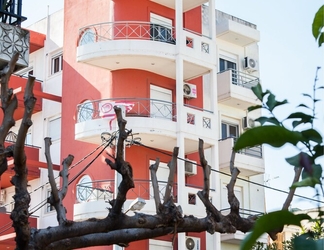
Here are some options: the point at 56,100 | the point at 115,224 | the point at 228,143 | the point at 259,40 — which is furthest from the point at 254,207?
the point at 115,224

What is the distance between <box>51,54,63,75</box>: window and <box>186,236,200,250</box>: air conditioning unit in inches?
281

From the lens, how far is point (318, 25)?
2762 millimetres

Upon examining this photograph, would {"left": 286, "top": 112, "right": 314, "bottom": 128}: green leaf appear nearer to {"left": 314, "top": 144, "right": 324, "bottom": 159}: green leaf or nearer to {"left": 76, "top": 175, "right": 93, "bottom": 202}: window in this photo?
{"left": 314, "top": 144, "right": 324, "bottom": 159}: green leaf

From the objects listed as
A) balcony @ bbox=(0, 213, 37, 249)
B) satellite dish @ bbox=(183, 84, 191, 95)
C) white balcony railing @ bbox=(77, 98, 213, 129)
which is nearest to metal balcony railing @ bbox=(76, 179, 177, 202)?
white balcony railing @ bbox=(77, 98, 213, 129)

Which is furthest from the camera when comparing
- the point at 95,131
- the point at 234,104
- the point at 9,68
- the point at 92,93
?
the point at 234,104

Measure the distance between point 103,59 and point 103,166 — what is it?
10.1ft

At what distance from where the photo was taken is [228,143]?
26.7m

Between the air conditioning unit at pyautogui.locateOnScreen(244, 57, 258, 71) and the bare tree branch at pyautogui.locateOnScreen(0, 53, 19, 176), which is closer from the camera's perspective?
the bare tree branch at pyautogui.locateOnScreen(0, 53, 19, 176)

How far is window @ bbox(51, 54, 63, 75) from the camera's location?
27953 millimetres

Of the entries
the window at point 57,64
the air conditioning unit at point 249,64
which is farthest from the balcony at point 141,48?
the air conditioning unit at point 249,64

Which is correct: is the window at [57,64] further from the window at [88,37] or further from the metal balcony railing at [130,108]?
the metal balcony railing at [130,108]

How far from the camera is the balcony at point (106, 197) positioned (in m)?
23.7

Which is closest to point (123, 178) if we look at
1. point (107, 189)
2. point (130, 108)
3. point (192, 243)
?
point (107, 189)

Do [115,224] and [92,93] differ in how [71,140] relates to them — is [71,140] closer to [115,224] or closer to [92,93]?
[92,93]
